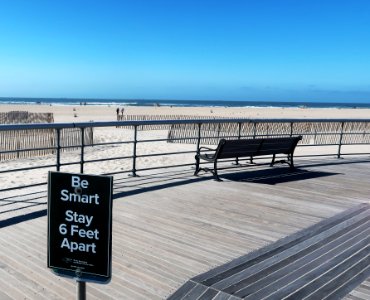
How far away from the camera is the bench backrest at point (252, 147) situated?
774 centimetres

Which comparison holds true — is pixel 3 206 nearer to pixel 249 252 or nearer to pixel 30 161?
pixel 249 252

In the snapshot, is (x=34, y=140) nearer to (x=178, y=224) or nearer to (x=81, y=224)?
(x=178, y=224)

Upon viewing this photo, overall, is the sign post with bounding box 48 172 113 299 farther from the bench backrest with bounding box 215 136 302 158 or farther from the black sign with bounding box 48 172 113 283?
the bench backrest with bounding box 215 136 302 158

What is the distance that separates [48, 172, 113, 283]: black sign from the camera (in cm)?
238

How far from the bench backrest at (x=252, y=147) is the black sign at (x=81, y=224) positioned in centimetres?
521

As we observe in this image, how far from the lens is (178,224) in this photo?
5199 millimetres

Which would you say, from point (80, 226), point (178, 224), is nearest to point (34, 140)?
point (178, 224)

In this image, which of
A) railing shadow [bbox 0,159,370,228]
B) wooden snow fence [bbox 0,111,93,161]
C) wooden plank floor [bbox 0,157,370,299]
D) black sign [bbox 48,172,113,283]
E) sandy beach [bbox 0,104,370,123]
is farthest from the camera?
sandy beach [bbox 0,104,370,123]

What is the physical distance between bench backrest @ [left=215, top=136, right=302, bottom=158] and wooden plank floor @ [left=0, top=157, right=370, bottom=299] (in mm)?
446

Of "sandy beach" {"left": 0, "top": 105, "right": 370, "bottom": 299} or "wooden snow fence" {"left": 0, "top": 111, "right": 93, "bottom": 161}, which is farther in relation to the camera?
"wooden snow fence" {"left": 0, "top": 111, "right": 93, "bottom": 161}

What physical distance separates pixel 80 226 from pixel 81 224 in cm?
1

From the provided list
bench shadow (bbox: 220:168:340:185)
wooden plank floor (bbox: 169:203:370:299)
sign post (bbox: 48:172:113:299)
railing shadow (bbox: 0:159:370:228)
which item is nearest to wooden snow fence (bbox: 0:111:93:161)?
railing shadow (bbox: 0:159:370:228)

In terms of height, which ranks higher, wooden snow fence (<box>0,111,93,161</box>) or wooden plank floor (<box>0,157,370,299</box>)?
wooden plank floor (<box>0,157,370,299</box>)

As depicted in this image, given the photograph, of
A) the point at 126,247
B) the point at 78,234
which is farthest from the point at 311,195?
the point at 78,234
